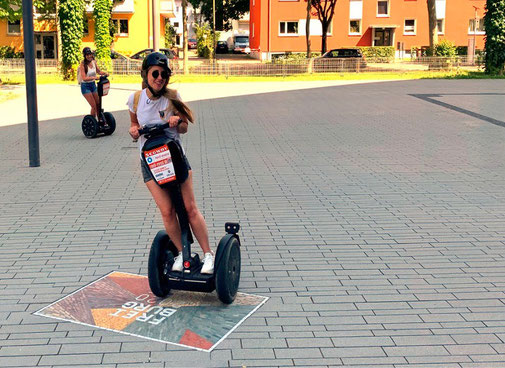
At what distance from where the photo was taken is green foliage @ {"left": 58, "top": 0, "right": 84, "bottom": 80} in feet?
100

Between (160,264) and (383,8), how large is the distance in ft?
183

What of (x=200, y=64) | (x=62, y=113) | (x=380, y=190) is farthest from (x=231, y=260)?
(x=200, y=64)

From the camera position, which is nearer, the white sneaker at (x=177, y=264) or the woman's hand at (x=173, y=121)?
the woman's hand at (x=173, y=121)

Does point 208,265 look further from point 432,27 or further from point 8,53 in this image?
point 8,53

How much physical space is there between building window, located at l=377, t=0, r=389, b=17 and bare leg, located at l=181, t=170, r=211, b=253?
5489 cm

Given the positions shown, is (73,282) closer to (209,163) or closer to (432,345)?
(432,345)

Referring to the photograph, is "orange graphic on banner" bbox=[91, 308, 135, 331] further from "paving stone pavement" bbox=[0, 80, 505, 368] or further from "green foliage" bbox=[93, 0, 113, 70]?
"green foliage" bbox=[93, 0, 113, 70]

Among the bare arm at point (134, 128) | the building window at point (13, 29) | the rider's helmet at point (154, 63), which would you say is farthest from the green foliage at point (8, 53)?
the rider's helmet at point (154, 63)

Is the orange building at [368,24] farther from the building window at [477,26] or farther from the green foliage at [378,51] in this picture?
the green foliage at [378,51]

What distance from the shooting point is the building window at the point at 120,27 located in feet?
172

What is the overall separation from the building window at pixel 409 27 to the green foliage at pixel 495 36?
2486cm

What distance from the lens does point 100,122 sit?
44.5ft

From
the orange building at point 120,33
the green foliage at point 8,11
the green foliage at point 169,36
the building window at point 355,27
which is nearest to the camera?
the green foliage at point 8,11

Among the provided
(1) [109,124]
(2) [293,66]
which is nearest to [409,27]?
(2) [293,66]
